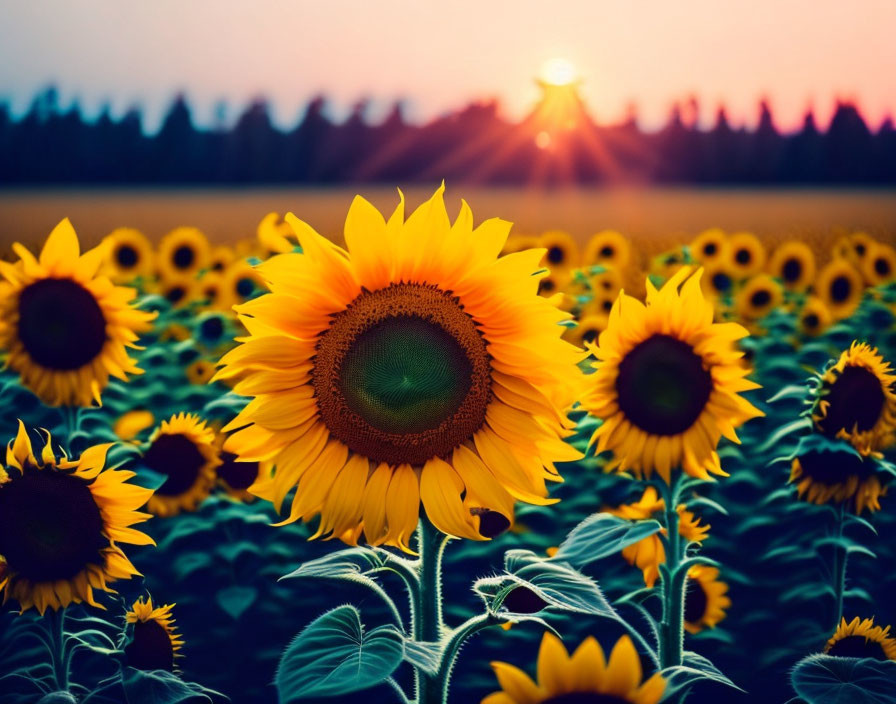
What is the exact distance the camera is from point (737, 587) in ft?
10.6

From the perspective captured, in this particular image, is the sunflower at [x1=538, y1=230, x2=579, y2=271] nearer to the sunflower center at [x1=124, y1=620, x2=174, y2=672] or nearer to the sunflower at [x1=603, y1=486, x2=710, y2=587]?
the sunflower at [x1=603, y1=486, x2=710, y2=587]

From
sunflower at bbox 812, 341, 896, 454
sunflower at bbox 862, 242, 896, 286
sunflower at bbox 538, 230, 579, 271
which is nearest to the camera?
sunflower at bbox 812, 341, 896, 454

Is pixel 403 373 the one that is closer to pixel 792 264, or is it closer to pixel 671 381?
pixel 671 381

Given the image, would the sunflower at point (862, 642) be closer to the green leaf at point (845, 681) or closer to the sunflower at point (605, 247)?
the green leaf at point (845, 681)

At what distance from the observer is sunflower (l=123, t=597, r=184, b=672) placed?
2154 mm

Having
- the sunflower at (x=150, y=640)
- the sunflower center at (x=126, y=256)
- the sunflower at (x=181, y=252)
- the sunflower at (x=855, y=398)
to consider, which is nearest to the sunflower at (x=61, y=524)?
the sunflower at (x=150, y=640)

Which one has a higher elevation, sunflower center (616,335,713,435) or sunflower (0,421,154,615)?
sunflower center (616,335,713,435)

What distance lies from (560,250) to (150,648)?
4604 mm

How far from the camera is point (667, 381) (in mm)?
2127

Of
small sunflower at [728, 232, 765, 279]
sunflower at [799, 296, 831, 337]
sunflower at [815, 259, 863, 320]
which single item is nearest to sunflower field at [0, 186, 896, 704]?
sunflower at [799, 296, 831, 337]

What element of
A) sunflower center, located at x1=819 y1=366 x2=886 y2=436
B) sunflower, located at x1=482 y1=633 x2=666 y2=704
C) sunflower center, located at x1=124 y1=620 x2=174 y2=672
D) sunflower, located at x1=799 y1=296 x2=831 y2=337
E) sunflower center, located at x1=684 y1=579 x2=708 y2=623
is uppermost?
sunflower, located at x1=799 y1=296 x2=831 y2=337

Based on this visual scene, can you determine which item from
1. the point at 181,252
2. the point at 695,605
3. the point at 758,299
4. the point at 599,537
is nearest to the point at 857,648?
the point at 695,605

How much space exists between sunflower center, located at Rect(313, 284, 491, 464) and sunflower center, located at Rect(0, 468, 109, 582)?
2.16ft

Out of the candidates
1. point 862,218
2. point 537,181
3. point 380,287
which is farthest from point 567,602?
point 862,218
